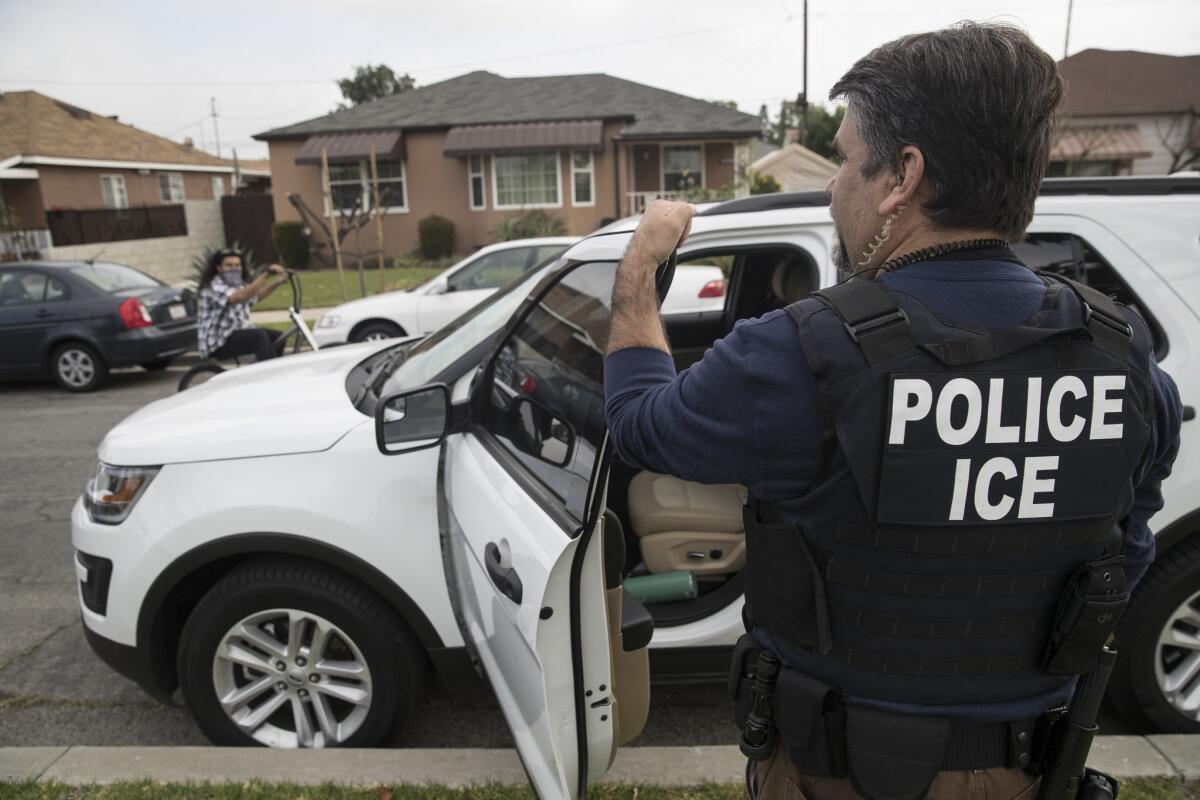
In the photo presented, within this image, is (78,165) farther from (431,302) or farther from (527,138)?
(431,302)

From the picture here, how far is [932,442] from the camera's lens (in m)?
1.25

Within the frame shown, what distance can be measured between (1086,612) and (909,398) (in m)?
0.46

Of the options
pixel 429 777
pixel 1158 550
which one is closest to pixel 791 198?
pixel 1158 550

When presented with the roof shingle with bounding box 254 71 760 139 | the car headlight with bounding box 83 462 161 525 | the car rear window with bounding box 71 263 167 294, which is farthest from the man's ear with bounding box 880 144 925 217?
the roof shingle with bounding box 254 71 760 139

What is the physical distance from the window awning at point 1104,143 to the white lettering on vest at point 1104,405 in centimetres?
3134

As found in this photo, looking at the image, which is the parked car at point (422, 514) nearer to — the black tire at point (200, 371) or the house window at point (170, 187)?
the black tire at point (200, 371)

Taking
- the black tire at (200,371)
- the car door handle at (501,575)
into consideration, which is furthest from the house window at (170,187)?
the car door handle at (501,575)

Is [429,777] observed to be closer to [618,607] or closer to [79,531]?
[618,607]

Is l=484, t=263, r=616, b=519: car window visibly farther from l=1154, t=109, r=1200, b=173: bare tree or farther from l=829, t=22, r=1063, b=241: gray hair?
l=1154, t=109, r=1200, b=173: bare tree

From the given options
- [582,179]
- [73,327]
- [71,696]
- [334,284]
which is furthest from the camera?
[582,179]

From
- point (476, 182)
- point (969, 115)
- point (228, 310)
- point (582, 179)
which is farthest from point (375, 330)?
point (476, 182)

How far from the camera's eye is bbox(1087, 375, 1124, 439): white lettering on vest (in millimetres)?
1294

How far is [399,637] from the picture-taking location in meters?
2.72

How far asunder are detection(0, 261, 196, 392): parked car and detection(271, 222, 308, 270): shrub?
1484 cm
